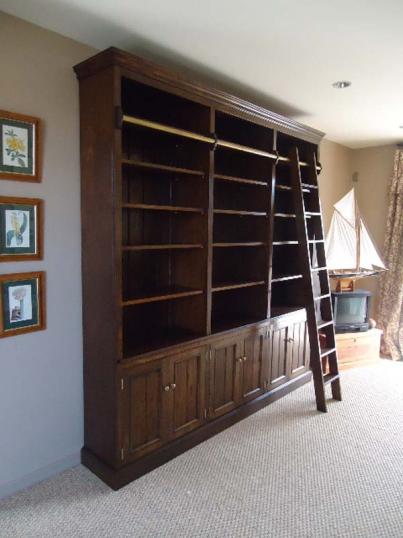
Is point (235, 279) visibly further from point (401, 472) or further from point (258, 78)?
A: point (401, 472)

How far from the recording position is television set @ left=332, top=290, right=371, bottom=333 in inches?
161

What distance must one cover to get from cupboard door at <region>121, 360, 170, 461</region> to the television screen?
2.44 meters

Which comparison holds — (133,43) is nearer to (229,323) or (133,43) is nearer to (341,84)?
(341,84)

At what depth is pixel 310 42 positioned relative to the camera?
212 cm

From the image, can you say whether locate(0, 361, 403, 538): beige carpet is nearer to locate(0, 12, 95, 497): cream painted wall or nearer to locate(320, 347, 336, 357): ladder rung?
locate(0, 12, 95, 497): cream painted wall

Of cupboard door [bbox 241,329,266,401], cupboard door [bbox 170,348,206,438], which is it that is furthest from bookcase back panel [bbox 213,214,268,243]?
cupboard door [bbox 170,348,206,438]

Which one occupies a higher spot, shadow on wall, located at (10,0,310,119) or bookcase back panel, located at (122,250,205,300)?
shadow on wall, located at (10,0,310,119)

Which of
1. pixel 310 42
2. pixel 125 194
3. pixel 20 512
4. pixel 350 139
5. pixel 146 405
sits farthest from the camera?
pixel 350 139

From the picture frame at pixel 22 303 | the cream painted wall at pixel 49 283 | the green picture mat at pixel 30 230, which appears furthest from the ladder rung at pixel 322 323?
the green picture mat at pixel 30 230

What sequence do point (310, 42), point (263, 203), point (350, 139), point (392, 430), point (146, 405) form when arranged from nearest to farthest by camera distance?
point (310, 42), point (146, 405), point (392, 430), point (263, 203), point (350, 139)

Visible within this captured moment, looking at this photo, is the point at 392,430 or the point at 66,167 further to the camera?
the point at 392,430

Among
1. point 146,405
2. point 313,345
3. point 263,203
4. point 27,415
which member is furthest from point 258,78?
point 27,415

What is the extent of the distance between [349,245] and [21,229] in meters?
3.41

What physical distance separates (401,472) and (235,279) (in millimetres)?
1724
